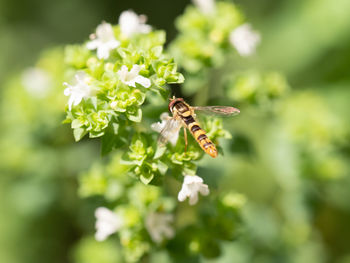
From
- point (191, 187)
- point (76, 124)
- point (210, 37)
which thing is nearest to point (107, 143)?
point (76, 124)

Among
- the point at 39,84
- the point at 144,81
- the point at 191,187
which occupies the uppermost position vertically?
the point at 39,84

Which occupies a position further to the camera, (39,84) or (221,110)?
(39,84)

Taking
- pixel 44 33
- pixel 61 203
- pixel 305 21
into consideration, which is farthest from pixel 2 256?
pixel 305 21

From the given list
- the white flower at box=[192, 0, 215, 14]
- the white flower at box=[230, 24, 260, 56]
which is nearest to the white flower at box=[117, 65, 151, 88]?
the white flower at box=[230, 24, 260, 56]

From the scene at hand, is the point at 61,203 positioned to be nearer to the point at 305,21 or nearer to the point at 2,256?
the point at 2,256

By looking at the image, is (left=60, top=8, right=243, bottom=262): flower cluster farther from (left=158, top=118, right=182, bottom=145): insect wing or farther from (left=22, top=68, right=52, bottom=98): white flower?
(left=22, top=68, right=52, bottom=98): white flower

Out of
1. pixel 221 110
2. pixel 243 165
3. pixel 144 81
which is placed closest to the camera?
pixel 144 81

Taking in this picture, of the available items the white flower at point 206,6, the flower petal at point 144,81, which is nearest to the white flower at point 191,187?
the flower petal at point 144,81

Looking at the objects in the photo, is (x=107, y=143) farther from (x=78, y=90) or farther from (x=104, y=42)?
(x=104, y=42)
